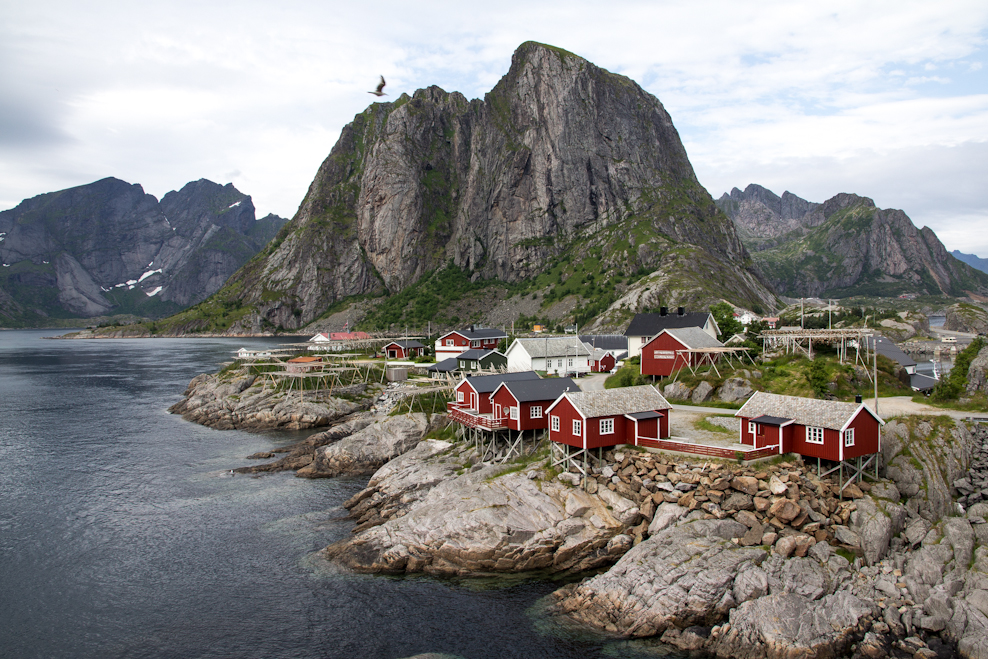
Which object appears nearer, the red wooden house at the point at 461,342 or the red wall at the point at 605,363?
the red wall at the point at 605,363

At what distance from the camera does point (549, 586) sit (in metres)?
29.9

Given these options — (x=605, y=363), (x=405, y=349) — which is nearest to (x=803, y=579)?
(x=605, y=363)

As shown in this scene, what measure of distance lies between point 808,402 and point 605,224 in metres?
163

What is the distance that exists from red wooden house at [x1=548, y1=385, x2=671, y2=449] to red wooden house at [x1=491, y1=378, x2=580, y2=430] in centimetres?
390

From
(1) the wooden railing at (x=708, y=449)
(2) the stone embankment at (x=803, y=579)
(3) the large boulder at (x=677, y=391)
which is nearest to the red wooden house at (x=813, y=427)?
(1) the wooden railing at (x=708, y=449)

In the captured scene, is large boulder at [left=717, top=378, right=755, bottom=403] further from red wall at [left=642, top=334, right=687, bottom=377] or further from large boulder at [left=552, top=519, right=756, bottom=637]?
large boulder at [left=552, top=519, right=756, bottom=637]

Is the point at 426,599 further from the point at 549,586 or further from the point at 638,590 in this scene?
the point at 638,590

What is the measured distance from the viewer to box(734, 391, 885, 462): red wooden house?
31.2 m

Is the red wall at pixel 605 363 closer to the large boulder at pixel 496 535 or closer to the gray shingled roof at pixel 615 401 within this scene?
the gray shingled roof at pixel 615 401

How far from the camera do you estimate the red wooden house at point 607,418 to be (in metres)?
36.5

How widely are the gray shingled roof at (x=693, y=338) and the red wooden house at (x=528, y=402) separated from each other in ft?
54.3

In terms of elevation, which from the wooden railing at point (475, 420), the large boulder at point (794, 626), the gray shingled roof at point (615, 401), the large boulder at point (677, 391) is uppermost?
the gray shingled roof at point (615, 401)

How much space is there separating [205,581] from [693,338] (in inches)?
1754

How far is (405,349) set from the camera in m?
104
